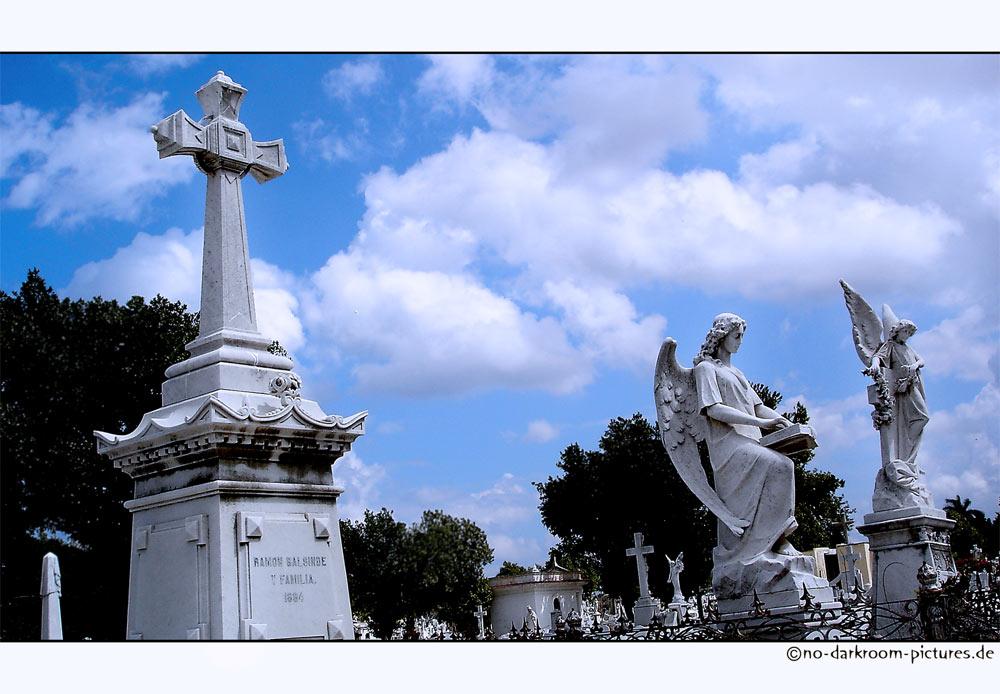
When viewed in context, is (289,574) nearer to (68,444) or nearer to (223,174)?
(223,174)

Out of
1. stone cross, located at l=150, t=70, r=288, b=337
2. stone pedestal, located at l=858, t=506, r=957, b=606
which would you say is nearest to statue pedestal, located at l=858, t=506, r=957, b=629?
stone pedestal, located at l=858, t=506, r=957, b=606

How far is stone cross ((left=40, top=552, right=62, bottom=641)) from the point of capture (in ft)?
26.6

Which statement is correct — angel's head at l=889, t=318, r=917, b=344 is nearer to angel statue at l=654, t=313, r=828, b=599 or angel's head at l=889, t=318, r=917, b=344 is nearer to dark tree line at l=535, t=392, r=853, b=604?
angel statue at l=654, t=313, r=828, b=599

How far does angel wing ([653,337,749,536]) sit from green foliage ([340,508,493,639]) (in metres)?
2.15

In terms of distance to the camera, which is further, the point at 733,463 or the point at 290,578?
the point at 733,463

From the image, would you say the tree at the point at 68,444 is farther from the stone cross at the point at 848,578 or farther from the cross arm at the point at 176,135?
the stone cross at the point at 848,578

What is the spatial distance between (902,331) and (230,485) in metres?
7.44

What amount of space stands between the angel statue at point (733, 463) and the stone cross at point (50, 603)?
5.88m

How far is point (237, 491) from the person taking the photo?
8.19 metres

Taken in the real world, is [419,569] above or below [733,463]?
below

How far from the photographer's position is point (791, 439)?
29.2 ft

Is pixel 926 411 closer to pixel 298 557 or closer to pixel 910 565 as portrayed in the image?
pixel 910 565

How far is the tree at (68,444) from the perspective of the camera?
766 inches

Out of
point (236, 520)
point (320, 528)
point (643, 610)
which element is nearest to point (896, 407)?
point (320, 528)
